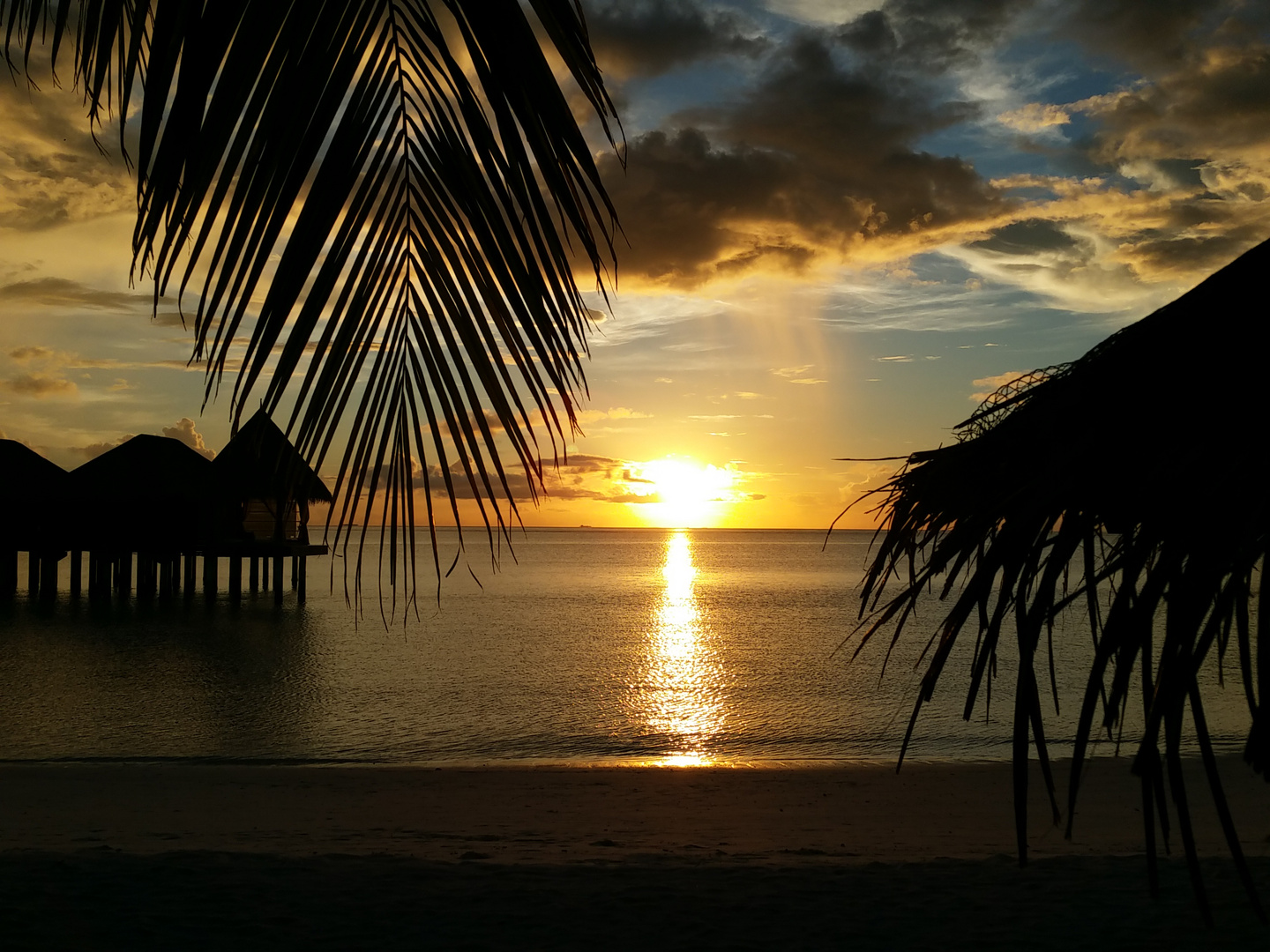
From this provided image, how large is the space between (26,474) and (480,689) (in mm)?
21881

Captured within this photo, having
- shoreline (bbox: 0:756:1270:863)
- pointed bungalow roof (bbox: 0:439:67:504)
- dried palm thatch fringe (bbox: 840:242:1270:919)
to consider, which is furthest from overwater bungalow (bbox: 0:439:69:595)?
dried palm thatch fringe (bbox: 840:242:1270:919)

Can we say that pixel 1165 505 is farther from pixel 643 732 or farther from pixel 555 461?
pixel 643 732

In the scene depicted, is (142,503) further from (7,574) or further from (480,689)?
(480,689)

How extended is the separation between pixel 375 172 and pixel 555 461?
1.31ft

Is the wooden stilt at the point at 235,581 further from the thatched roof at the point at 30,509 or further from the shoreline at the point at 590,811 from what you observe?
the shoreline at the point at 590,811

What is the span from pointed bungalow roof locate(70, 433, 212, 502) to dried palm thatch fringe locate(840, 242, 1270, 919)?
3248 cm

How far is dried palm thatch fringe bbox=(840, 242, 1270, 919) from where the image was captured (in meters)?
1.25

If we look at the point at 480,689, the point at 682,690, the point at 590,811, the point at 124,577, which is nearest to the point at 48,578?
the point at 124,577

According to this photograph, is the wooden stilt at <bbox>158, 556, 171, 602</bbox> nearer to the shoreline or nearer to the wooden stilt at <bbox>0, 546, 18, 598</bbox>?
the wooden stilt at <bbox>0, 546, 18, 598</bbox>

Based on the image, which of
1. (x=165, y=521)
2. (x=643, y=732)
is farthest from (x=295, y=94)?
(x=165, y=521)

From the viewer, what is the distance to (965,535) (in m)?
1.73

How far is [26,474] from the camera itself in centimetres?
3206

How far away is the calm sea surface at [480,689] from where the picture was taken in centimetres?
1368

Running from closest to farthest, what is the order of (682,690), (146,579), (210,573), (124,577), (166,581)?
1. (682,690)
2. (210,573)
3. (166,581)
4. (146,579)
5. (124,577)
